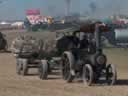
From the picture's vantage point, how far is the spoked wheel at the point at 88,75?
18.0 meters

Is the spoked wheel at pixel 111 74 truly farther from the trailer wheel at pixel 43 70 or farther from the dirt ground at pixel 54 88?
the trailer wheel at pixel 43 70

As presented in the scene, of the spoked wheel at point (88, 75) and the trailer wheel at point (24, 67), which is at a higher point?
the spoked wheel at point (88, 75)

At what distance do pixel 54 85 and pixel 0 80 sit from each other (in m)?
2.47

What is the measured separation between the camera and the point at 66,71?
772 inches

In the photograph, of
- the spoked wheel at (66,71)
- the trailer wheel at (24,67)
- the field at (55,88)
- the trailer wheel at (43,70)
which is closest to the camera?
the field at (55,88)

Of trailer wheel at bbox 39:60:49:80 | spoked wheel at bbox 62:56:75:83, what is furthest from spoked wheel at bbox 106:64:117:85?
trailer wheel at bbox 39:60:49:80

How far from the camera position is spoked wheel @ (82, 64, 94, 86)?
18000mm

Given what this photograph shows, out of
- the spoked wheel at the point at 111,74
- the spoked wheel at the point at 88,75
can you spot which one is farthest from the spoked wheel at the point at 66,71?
the spoked wheel at the point at 111,74

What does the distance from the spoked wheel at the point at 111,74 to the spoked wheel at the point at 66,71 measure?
1205 millimetres

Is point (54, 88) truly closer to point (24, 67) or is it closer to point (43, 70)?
point (43, 70)

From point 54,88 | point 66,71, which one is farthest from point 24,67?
point 54,88

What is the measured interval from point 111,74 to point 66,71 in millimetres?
1734

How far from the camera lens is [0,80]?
64.8 feet

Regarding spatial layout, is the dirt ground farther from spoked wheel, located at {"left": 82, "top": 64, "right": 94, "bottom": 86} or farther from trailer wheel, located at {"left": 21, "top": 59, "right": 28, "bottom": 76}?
trailer wheel, located at {"left": 21, "top": 59, "right": 28, "bottom": 76}
